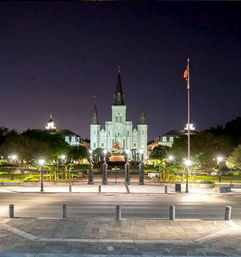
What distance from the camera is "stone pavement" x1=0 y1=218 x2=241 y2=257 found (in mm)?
13170

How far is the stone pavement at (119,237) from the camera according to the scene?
43.2ft

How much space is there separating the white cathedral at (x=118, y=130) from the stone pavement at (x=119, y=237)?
15877 cm

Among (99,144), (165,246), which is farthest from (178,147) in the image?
(99,144)

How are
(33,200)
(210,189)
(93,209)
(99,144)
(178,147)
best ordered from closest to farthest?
(93,209) → (33,200) → (210,189) → (178,147) → (99,144)

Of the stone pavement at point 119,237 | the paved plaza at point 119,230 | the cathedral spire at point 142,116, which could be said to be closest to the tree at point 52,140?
the paved plaza at point 119,230

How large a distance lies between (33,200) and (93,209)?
A: 711 cm

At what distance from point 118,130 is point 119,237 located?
163 meters

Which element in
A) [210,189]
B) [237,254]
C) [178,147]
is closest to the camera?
[237,254]

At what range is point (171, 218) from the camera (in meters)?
18.9

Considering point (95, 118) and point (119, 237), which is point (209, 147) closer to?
point (119, 237)

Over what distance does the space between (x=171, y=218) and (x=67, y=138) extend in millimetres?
182688

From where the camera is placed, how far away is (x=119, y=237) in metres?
15.1

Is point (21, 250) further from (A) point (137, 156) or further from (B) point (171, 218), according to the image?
(A) point (137, 156)

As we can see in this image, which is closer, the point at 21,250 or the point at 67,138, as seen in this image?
the point at 21,250
